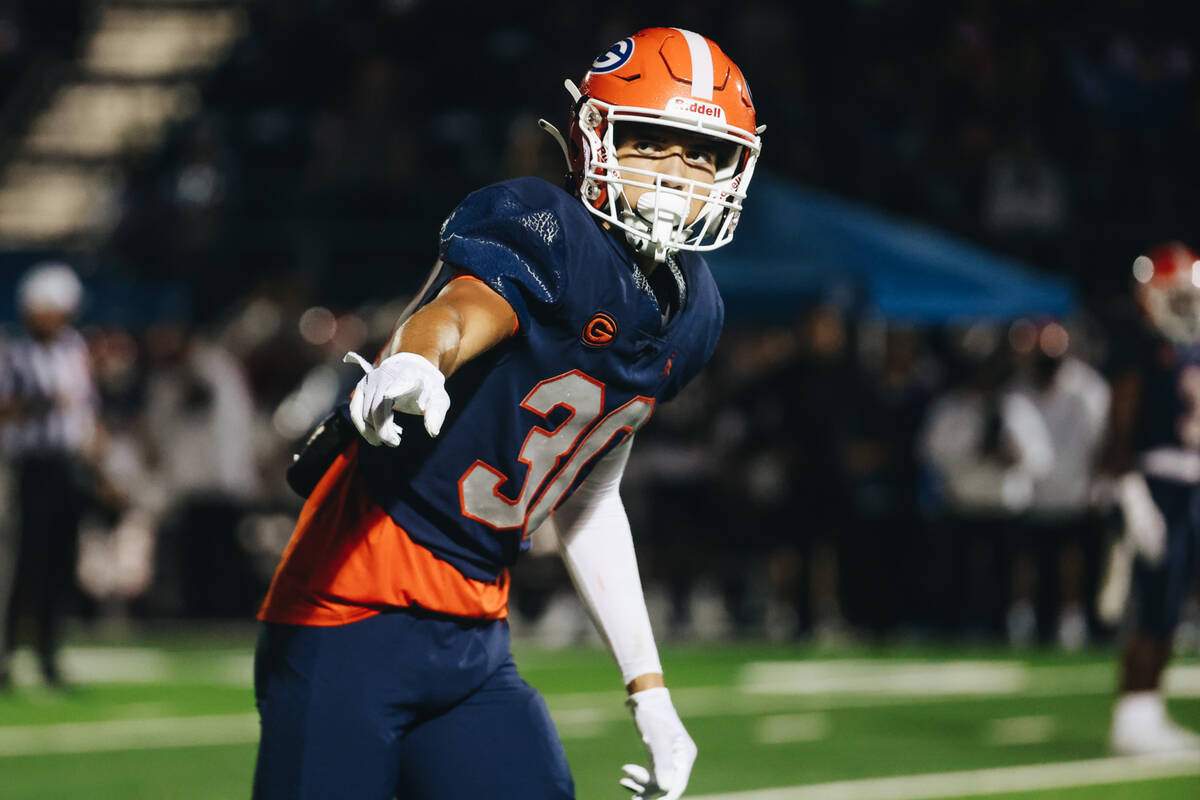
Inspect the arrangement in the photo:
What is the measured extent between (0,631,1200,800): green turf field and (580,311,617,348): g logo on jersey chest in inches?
125

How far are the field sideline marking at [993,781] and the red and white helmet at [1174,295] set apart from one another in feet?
5.44

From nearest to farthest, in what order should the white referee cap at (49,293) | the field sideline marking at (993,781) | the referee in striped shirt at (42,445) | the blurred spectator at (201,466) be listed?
the field sideline marking at (993,781)
the white referee cap at (49,293)
the referee in striped shirt at (42,445)
the blurred spectator at (201,466)

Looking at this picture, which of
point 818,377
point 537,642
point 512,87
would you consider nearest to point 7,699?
point 537,642

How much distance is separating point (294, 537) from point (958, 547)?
28.0ft

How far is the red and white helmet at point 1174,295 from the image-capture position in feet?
22.9

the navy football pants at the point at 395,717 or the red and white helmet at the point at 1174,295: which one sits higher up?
the red and white helmet at the point at 1174,295

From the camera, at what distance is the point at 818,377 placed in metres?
10.5

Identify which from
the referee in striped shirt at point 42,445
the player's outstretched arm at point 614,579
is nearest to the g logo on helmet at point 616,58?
the player's outstretched arm at point 614,579

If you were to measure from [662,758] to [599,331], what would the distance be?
0.73 meters

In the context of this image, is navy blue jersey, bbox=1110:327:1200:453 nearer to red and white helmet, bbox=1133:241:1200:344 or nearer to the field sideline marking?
red and white helmet, bbox=1133:241:1200:344

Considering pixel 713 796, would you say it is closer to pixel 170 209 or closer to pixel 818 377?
pixel 818 377

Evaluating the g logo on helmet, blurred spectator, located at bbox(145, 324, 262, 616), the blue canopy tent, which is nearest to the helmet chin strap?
the g logo on helmet

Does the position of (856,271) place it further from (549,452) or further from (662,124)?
(549,452)

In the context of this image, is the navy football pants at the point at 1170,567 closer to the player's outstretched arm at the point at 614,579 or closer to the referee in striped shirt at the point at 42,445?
the player's outstretched arm at the point at 614,579
